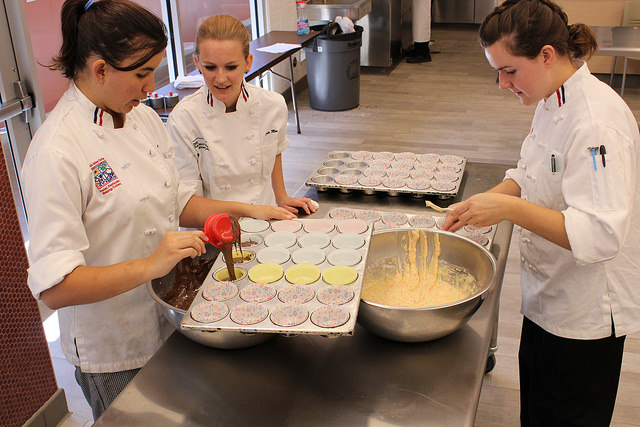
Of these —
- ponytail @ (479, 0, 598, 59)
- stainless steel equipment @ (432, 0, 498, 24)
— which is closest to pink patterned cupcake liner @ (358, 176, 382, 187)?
ponytail @ (479, 0, 598, 59)

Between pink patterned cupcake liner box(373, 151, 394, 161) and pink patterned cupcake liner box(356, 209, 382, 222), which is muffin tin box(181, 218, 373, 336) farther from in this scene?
pink patterned cupcake liner box(373, 151, 394, 161)

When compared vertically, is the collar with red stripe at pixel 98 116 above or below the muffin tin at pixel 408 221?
above

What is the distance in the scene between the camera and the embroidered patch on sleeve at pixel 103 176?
1369 millimetres

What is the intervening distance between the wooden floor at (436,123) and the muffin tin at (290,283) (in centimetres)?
150

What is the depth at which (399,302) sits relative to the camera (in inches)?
59.6

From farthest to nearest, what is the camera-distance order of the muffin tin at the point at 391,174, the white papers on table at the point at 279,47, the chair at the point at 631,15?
the chair at the point at 631,15, the white papers on table at the point at 279,47, the muffin tin at the point at 391,174

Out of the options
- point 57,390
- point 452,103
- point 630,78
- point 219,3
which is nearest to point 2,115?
point 57,390

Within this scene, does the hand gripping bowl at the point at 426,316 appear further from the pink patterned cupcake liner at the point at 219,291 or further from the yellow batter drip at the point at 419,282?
the pink patterned cupcake liner at the point at 219,291

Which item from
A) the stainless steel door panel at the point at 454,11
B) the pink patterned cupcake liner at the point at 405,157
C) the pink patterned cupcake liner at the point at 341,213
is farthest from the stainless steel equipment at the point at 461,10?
the pink patterned cupcake liner at the point at 341,213

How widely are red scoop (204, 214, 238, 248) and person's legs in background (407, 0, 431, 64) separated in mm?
6820

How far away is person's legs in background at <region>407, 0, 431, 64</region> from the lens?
298 inches

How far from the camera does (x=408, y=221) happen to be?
189 centimetres

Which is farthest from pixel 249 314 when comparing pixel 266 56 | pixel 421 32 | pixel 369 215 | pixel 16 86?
pixel 421 32

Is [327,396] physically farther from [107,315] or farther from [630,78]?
[630,78]
